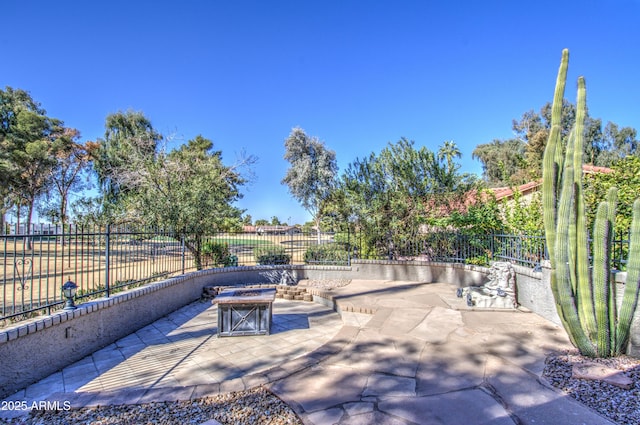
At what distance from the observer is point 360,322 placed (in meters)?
5.12

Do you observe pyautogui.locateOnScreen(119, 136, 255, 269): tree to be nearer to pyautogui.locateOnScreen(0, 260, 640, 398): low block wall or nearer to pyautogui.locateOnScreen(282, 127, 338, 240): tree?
pyautogui.locateOnScreen(0, 260, 640, 398): low block wall

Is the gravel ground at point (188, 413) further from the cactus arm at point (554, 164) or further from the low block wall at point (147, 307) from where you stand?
the cactus arm at point (554, 164)

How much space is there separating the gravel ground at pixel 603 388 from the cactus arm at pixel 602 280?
0.20 metres

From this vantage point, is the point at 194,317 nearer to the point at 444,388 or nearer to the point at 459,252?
the point at 444,388

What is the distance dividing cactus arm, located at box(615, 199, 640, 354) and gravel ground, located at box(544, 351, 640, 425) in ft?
0.83

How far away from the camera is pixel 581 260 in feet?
11.3

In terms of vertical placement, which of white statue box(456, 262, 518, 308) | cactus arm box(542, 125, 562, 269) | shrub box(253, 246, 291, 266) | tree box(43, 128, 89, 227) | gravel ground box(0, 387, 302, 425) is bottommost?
gravel ground box(0, 387, 302, 425)

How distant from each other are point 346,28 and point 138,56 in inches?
248

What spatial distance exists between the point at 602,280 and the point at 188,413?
4.37m

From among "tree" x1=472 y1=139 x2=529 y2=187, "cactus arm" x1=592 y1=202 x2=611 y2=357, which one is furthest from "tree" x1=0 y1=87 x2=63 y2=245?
"tree" x1=472 y1=139 x2=529 y2=187

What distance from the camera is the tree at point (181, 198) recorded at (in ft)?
26.5

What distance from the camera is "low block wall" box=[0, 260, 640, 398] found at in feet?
10.8

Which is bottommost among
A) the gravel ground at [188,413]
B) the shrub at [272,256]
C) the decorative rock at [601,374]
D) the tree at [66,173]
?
→ the gravel ground at [188,413]

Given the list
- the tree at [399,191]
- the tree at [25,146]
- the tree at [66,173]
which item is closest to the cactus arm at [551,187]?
the tree at [399,191]
